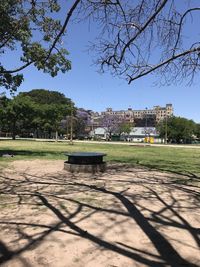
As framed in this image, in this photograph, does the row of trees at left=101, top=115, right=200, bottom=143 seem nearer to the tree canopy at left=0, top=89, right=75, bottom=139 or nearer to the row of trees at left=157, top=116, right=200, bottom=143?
the row of trees at left=157, top=116, right=200, bottom=143

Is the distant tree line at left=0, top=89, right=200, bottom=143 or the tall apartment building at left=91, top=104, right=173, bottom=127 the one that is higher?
the tall apartment building at left=91, top=104, right=173, bottom=127

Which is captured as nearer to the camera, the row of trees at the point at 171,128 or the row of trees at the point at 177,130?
the row of trees at the point at 177,130

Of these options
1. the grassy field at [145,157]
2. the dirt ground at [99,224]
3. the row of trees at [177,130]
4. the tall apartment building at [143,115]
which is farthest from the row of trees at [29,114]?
the dirt ground at [99,224]

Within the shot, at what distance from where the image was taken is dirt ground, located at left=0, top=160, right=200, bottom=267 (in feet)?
15.3

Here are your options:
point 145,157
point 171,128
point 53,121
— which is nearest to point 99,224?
point 145,157

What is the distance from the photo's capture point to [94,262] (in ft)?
14.7

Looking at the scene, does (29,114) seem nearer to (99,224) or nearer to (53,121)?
(53,121)

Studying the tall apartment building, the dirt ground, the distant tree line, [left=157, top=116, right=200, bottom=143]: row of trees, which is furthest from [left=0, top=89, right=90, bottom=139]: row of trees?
the dirt ground

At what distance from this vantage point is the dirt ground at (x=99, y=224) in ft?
15.3

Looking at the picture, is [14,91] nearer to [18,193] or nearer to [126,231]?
[18,193]

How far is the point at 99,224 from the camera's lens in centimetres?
608

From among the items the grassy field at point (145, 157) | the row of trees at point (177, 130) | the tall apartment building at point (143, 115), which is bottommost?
the grassy field at point (145, 157)

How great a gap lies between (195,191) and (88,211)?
11.4ft

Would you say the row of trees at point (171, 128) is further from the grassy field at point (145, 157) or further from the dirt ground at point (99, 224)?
the dirt ground at point (99, 224)
